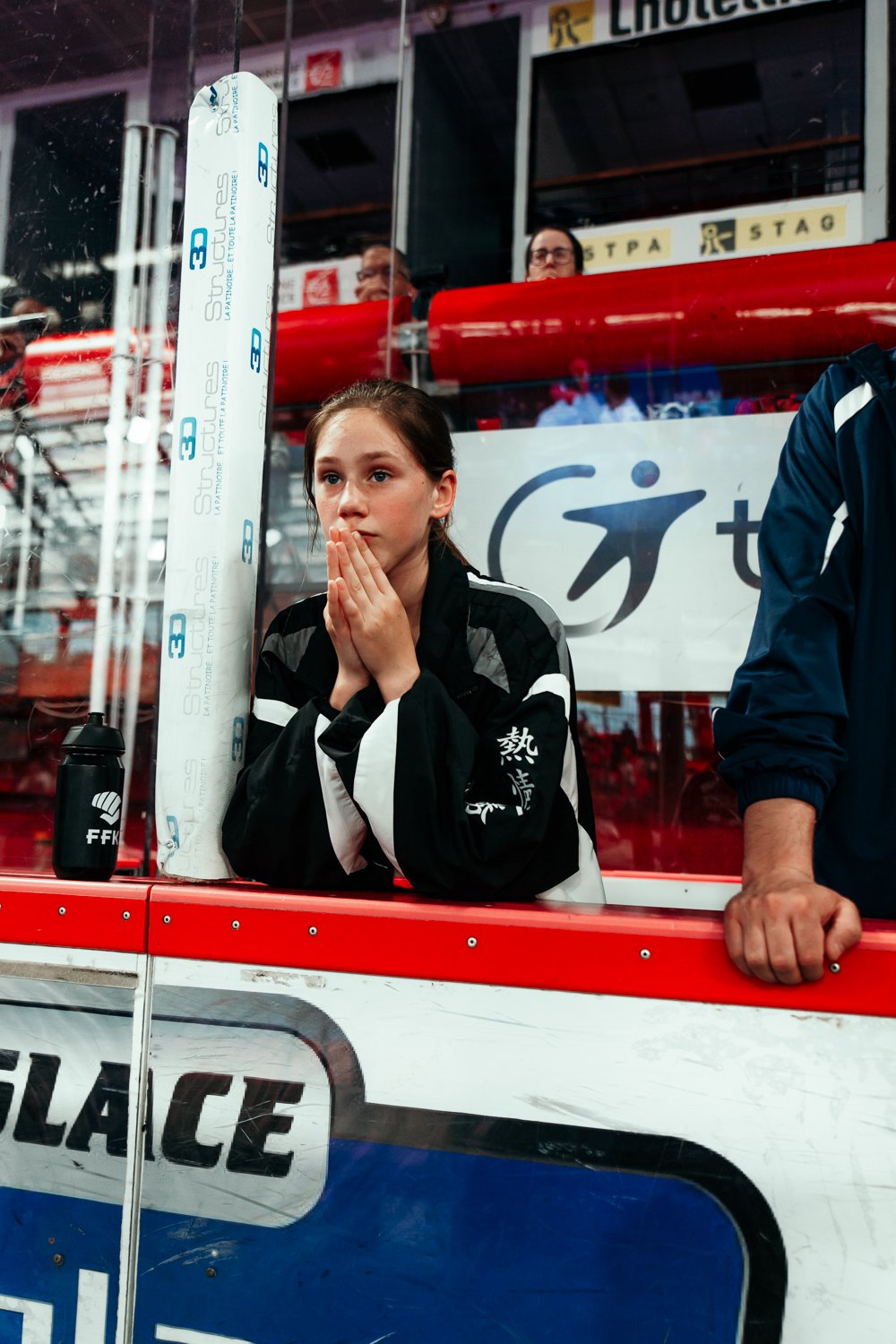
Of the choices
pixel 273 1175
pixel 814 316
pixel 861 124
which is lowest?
pixel 273 1175

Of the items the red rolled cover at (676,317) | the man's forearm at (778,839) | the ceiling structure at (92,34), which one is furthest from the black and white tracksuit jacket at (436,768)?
the red rolled cover at (676,317)

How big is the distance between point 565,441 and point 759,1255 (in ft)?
6.22

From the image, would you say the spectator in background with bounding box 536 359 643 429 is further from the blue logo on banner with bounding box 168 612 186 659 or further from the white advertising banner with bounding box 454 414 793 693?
the blue logo on banner with bounding box 168 612 186 659

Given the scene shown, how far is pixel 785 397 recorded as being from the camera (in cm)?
231

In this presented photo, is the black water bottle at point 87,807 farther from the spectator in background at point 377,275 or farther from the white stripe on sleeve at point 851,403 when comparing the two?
the spectator in background at point 377,275

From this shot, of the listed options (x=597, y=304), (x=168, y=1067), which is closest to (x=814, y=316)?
(x=597, y=304)

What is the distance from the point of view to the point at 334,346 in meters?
2.69

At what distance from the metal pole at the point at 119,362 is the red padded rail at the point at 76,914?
418 mm

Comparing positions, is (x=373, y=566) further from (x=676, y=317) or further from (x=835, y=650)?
(x=676, y=317)

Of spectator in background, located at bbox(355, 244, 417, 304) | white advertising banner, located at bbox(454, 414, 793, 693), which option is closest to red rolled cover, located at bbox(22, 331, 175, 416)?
white advertising banner, located at bbox(454, 414, 793, 693)

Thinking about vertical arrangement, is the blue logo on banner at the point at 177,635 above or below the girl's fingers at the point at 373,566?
below

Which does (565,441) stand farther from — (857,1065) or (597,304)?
(857,1065)

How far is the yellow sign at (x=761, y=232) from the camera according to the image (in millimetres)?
4536

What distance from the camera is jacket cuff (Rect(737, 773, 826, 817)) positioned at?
89 centimetres
